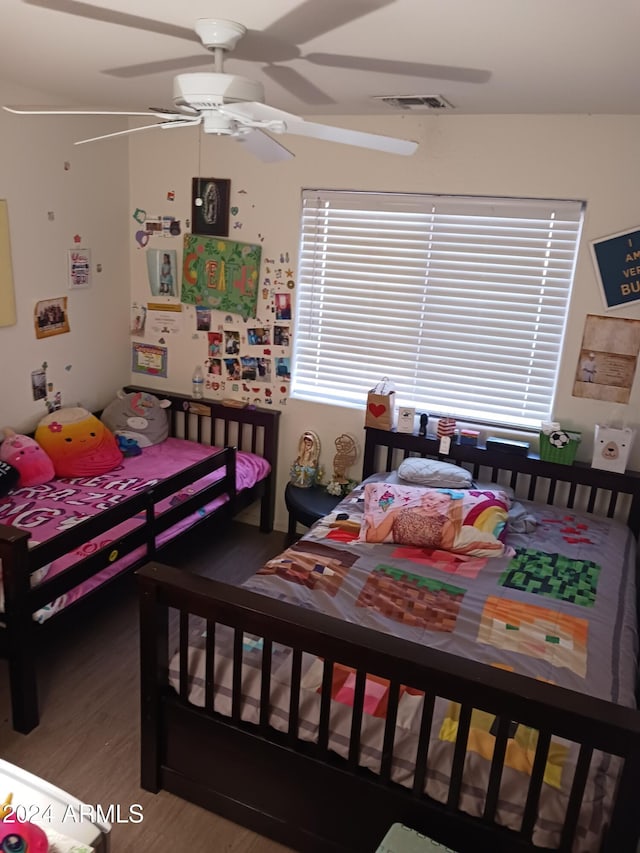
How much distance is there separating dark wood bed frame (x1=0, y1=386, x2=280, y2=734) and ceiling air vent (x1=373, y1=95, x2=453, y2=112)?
168cm

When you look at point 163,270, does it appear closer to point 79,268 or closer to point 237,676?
point 79,268

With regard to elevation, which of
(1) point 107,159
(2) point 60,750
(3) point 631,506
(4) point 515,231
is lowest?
(2) point 60,750

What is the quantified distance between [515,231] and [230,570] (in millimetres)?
2153

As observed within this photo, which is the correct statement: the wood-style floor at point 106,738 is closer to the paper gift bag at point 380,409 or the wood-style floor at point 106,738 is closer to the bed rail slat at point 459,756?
the bed rail slat at point 459,756

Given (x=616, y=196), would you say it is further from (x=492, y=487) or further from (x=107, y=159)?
(x=107, y=159)

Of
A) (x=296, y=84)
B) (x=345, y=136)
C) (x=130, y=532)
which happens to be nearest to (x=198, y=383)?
(x=130, y=532)

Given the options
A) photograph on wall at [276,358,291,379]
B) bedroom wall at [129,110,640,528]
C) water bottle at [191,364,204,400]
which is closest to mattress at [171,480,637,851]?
bedroom wall at [129,110,640,528]

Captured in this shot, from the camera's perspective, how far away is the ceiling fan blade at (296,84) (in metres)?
2.40

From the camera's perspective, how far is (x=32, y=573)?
7.75 feet

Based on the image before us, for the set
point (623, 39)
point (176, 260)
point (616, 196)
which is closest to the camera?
point (623, 39)

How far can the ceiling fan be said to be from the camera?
5.50 ft

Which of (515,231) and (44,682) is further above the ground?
(515,231)

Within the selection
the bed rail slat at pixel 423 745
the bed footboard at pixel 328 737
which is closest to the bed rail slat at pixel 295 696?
the bed footboard at pixel 328 737

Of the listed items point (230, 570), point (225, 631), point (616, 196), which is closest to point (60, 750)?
point (225, 631)
